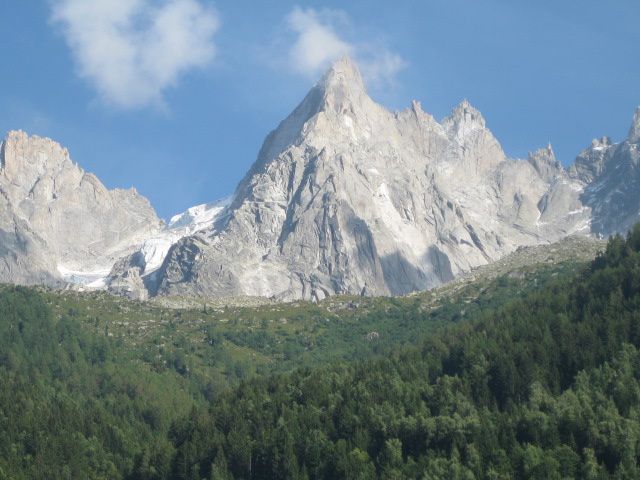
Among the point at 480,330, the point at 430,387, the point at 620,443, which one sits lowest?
the point at 620,443

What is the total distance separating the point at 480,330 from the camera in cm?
18175

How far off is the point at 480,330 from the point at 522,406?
4083cm

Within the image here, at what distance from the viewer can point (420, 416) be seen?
144125 millimetres

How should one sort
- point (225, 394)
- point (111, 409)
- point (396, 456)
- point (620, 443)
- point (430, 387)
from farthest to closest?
point (111, 409) < point (225, 394) < point (430, 387) < point (396, 456) < point (620, 443)

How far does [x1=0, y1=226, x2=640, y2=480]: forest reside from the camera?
132 meters

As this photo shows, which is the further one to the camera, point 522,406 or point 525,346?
point 525,346

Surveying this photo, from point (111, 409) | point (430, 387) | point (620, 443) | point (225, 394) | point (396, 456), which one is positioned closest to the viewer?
point (620, 443)

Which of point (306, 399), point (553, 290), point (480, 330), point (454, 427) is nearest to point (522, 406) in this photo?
point (454, 427)

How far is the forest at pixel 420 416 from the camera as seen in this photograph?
13150cm

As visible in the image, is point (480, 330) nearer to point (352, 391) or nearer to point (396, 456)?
point (352, 391)

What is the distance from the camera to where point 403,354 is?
178125 millimetres

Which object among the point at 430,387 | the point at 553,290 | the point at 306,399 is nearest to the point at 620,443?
the point at 430,387

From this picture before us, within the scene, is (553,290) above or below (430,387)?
above

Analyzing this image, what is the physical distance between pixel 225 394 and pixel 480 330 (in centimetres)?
3566
